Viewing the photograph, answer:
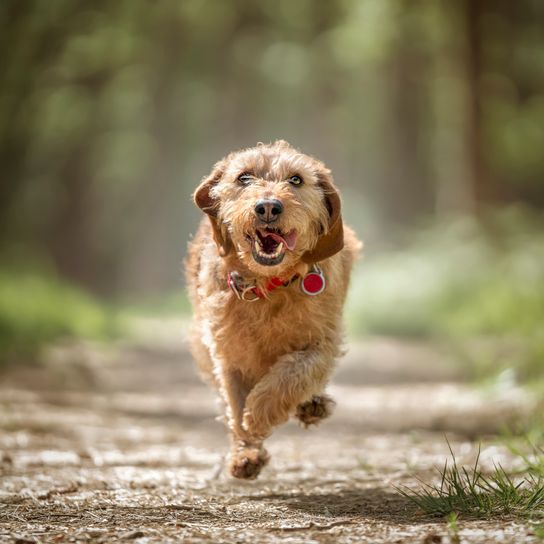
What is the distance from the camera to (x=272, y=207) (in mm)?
4250

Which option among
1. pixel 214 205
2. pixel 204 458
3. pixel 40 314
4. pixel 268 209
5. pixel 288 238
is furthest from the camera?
pixel 40 314

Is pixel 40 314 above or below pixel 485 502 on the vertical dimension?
above

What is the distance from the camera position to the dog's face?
4305 millimetres

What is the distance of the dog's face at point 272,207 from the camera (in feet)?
14.1

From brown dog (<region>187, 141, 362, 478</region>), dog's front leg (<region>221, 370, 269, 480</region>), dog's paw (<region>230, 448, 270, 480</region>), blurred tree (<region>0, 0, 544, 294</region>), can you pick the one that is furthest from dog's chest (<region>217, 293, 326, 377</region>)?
blurred tree (<region>0, 0, 544, 294</region>)

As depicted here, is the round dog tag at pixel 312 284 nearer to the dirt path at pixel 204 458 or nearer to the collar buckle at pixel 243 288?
the collar buckle at pixel 243 288

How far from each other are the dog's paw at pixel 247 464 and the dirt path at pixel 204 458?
0.34ft

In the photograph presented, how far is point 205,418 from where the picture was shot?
7.82m

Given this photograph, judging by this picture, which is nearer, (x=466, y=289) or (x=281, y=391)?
(x=281, y=391)

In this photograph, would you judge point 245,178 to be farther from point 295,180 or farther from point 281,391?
point 281,391

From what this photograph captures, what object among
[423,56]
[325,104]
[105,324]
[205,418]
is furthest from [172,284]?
[205,418]

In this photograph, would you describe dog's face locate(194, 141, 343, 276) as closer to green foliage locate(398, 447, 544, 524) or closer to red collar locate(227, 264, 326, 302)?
red collar locate(227, 264, 326, 302)

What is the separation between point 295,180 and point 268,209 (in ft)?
1.32

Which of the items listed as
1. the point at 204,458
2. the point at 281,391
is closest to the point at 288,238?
the point at 281,391
